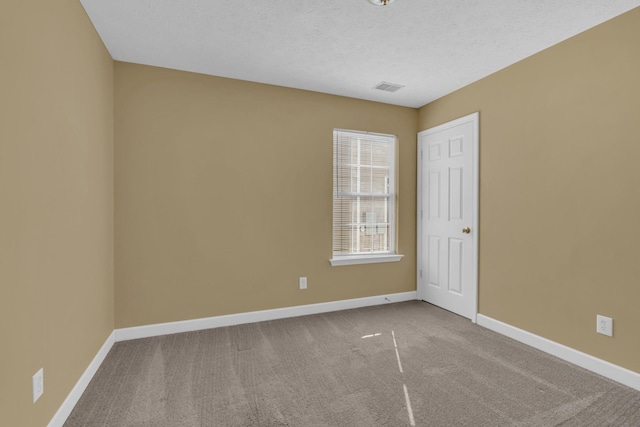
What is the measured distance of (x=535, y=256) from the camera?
2812 mm

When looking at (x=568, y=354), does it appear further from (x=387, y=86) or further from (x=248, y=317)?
(x=387, y=86)

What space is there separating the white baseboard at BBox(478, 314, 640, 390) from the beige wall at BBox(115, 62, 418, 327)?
4.85ft

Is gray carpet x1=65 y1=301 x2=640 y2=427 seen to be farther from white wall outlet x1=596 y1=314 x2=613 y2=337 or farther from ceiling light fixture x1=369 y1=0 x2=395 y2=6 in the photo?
ceiling light fixture x1=369 y1=0 x2=395 y2=6

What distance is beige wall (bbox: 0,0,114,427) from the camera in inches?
52.4

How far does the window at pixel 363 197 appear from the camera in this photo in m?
3.86

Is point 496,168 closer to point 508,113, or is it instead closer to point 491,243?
point 508,113

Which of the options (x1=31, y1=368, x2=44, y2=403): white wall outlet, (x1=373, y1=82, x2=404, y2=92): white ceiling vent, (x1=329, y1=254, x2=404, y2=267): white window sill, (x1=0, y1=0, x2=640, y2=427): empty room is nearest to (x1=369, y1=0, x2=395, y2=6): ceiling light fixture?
(x1=0, y1=0, x2=640, y2=427): empty room

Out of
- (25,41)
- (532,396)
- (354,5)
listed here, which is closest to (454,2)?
(354,5)

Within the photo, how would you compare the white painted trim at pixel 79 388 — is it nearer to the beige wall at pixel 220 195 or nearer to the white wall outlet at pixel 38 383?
the white wall outlet at pixel 38 383

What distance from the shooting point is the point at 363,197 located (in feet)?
13.2

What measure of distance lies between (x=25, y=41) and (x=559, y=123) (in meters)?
3.51

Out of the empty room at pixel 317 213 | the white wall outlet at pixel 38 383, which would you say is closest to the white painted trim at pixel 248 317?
the empty room at pixel 317 213

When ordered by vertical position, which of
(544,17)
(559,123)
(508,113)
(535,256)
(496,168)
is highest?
(544,17)

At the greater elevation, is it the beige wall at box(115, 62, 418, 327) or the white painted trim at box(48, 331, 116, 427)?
the beige wall at box(115, 62, 418, 327)
